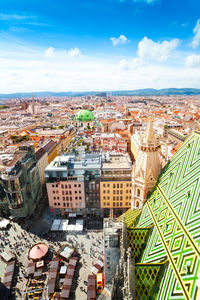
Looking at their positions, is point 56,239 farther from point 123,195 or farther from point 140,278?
point 140,278

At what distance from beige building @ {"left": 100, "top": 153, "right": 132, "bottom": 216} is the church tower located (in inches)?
827

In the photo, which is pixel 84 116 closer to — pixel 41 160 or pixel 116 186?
pixel 41 160

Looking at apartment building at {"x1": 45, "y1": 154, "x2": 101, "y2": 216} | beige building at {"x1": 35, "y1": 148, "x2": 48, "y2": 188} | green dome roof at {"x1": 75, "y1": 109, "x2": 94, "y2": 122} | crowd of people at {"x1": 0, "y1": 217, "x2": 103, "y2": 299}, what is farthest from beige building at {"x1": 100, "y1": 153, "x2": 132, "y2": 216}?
green dome roof at {"x1": 75, "y1": 109, "x2": 94, "y2": 122}

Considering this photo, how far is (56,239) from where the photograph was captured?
53750mm

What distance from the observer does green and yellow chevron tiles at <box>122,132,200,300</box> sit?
60.4ft

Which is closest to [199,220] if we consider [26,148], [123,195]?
[123,195]

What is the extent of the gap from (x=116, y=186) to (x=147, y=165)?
2616cm

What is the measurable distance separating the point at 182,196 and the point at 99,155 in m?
44.3

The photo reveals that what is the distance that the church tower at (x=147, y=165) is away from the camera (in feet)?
108

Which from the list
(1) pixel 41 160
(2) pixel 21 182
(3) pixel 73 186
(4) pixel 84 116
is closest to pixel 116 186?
(3) pixel 73 186

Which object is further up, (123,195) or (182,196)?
(182,196)

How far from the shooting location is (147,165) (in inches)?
1342

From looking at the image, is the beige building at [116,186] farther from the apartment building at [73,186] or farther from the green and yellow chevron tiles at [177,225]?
the green and yellow chevron tiles at [177,225]

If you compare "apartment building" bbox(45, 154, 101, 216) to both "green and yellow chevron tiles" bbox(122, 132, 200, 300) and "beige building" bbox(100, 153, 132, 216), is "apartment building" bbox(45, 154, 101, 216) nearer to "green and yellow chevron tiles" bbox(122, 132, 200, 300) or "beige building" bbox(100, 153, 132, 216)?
"beige building" bbox(100, 153, 132, 216)
